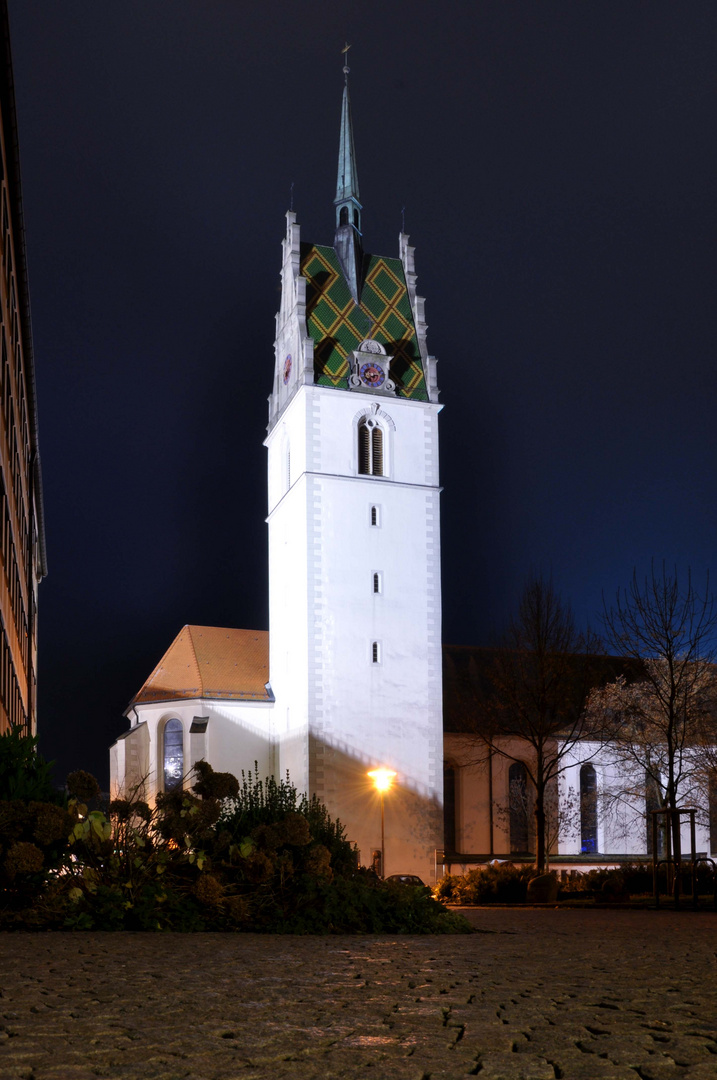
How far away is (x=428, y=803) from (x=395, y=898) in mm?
31481

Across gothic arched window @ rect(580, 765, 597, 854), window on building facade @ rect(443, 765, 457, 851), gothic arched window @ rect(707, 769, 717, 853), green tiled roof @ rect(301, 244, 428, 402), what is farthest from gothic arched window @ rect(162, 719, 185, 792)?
gothic arched window @ rect(707, 769, 717, 853)

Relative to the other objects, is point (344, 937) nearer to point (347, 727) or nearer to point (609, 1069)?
point (609, 1069)

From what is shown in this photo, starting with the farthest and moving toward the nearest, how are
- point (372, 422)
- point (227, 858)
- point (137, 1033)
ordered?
point (372, 422)
point (227, 858)
point (137, 1033)

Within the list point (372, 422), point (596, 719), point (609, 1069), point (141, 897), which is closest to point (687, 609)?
point (596, 719)

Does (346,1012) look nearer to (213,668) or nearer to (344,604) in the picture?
(344,604)

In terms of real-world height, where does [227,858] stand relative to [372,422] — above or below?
below

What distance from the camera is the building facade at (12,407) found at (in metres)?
26.7

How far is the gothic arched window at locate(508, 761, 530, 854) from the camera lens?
1938 inches

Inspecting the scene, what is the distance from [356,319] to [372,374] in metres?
2.86

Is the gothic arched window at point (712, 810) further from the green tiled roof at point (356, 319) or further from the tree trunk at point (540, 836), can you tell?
the green tiled roof at point (356, 319)

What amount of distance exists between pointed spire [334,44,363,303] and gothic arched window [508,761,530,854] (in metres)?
22.2

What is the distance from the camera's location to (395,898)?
1318 centimetres

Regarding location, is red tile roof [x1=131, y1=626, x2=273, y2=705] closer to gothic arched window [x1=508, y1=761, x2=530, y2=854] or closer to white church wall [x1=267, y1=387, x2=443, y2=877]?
white church wall [x1=267, y1=387, x2=443, y2=877]

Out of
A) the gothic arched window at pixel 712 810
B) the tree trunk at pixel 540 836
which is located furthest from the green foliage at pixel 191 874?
the gothic arched window at pixel 712 810
